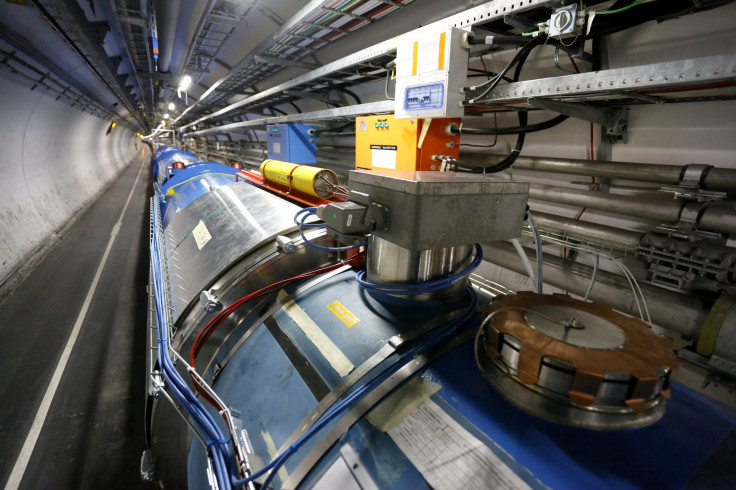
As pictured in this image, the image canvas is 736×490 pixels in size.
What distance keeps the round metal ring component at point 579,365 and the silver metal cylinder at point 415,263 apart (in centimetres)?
24

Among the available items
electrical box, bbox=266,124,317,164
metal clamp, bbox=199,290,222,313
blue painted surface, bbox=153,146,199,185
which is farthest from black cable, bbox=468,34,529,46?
blue painted surface, bbox=153,146,199,185

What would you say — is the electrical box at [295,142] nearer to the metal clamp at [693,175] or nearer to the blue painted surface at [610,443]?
the metal clamp at [693,175]

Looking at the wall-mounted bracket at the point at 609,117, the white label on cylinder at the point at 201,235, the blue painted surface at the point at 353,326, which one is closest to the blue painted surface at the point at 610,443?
the blue painted surface at the point at 353,326

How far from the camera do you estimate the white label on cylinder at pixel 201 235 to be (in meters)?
1.75

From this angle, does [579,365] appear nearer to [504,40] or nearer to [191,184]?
[504,40]

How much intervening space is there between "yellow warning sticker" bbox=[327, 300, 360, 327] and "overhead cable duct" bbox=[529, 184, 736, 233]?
1.16m

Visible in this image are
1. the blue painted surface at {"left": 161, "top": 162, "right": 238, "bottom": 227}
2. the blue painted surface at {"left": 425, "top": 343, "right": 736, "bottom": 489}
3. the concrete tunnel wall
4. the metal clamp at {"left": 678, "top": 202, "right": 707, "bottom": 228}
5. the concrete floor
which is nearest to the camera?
the blue painted surface at {"left": 425, "top": 343, "right": 736, "bottom": 489}

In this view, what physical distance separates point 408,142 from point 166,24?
4.95 m

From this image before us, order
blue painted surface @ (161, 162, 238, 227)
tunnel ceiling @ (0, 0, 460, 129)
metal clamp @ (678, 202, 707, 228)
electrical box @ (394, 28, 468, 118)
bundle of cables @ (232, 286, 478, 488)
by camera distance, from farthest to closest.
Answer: blue painted surface @ (161, 162, 238, 227), tunnel ceiling @ (0, 0, 460, 129), electrical box @ (394, 28, 468, 118), metal clamp @ (678, 202, 707, 228), bundle of cables @ (232, 286, 478, 488)

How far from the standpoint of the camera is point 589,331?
0.72 meters

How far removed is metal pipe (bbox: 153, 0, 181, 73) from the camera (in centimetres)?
407

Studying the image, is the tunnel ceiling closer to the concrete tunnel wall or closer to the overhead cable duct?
the concrete tunnel wall

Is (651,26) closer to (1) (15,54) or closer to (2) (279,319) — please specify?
(2) (279,319)

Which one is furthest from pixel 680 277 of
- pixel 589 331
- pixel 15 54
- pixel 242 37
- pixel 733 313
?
pixel 15 54
